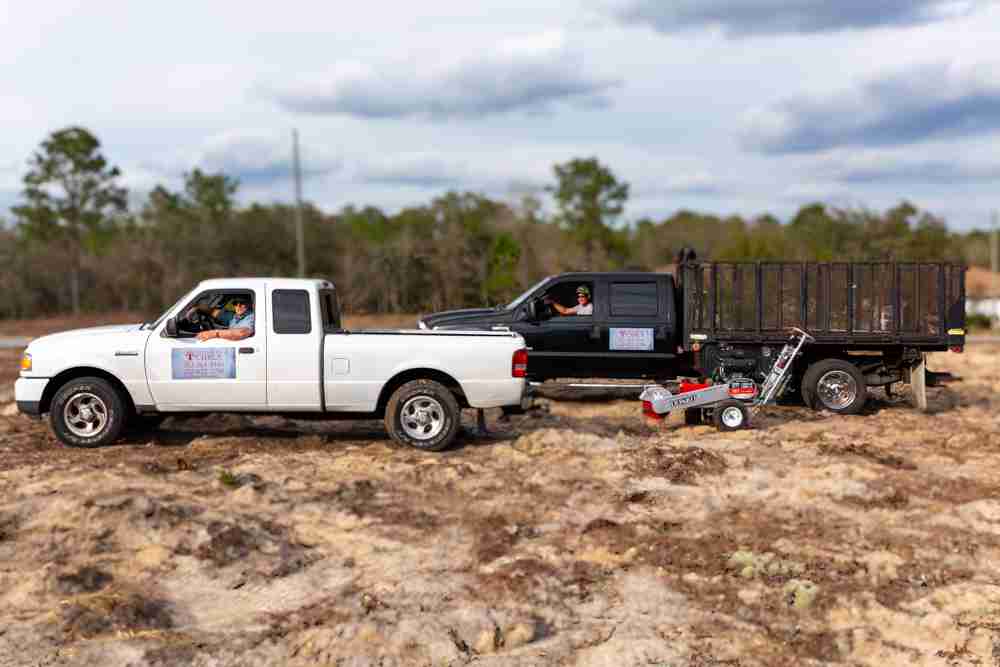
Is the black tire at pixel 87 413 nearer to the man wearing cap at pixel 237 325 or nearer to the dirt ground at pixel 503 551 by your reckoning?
the dirt ground at pixel 503 551

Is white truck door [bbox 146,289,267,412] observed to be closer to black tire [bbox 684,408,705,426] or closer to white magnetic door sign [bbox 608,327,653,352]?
white magnetic door sign [bbox 608,327,653,352]

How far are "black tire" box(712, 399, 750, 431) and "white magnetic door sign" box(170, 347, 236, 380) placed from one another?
5.52m

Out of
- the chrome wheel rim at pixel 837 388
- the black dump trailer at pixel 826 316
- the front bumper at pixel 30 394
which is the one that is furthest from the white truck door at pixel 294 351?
the chrome wheel rim at pixel 837 388

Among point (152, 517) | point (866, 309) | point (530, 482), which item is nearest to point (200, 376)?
point (152, 517)

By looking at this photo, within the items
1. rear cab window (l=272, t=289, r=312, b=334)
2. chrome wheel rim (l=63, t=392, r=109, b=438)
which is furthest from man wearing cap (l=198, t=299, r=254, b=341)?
chrome wheel rim (l=63, t=392, r=109, b=438)

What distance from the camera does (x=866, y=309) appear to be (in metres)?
12.1

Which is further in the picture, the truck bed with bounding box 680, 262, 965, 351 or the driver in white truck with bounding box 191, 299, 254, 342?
the truck bed with bounding box 680, 262, 965, 351

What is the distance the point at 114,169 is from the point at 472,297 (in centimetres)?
1750

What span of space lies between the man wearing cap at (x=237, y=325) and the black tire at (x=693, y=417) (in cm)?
534

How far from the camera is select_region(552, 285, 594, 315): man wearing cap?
495 inches

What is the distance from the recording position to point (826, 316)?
12.0 metres

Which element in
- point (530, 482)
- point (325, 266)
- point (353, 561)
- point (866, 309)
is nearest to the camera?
point (353, 561)

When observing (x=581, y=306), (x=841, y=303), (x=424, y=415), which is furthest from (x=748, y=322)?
(x=424, y=415)

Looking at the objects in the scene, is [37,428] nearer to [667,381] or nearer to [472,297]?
[667,381]
